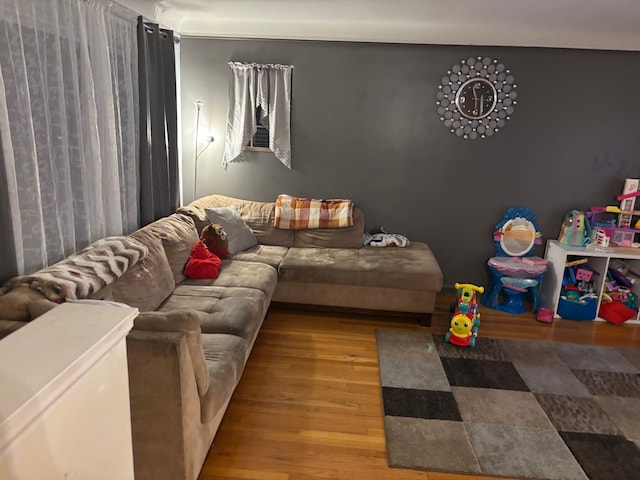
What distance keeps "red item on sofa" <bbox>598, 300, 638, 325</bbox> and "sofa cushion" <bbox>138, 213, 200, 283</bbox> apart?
3395mm

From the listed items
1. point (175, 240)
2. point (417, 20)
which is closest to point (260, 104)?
point (417, 20)

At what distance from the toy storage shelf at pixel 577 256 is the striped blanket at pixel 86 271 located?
127 inches

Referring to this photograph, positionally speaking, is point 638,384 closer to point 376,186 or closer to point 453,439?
point 453,439

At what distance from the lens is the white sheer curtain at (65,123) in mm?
2014

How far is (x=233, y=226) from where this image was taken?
3709mm

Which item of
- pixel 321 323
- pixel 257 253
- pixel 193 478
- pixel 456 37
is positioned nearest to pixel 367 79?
pixel 456 37

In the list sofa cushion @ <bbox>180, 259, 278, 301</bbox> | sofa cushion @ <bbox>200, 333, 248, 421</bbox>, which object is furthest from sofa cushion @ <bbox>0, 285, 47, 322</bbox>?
sofa cushion @ <bbox>180, 259, 278, 301</bbox>

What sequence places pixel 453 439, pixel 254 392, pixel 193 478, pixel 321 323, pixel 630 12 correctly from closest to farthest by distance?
pixel 193 478, pixel 453 439, pixel 254 392, pixel 630 12, pixel 321 323

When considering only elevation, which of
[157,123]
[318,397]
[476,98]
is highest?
[476,98]

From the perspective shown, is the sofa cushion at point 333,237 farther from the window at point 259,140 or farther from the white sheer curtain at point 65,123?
the white sheer curtain at point 65,123

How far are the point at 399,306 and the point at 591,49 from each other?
2.71 meters

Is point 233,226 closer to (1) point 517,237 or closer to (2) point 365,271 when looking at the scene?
(2) point 365,271

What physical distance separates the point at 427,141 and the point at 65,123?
113 inches

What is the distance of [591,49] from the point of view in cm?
383
